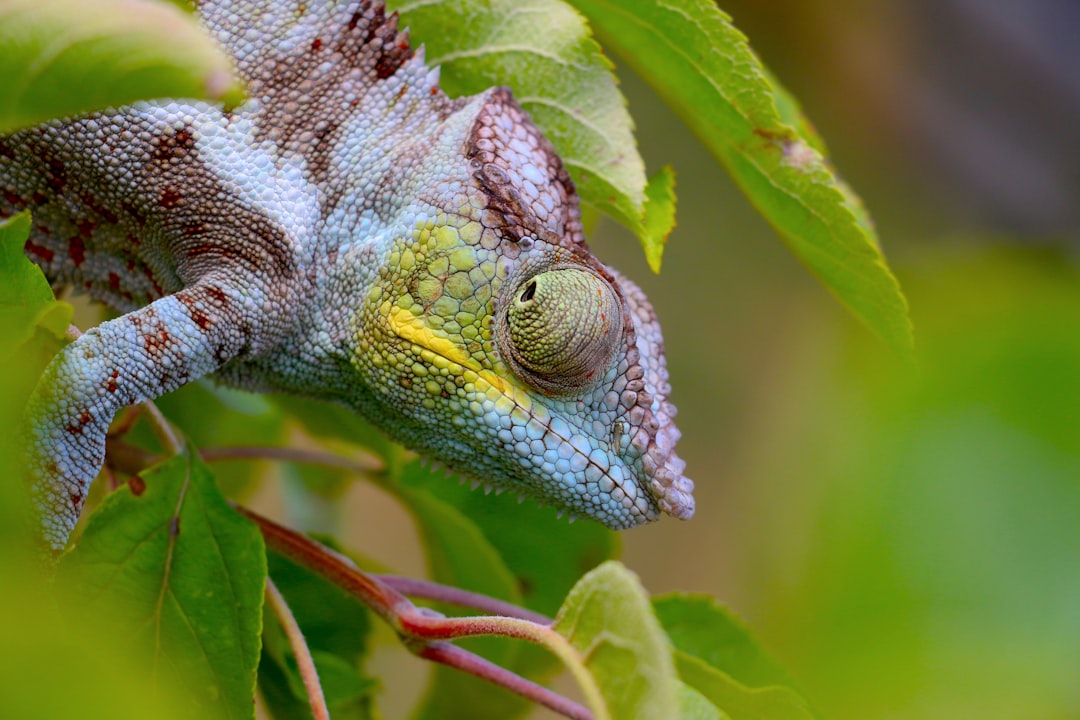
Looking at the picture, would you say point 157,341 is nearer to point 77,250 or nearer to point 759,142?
point 77,250

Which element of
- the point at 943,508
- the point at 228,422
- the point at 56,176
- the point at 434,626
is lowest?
the point at 228,422

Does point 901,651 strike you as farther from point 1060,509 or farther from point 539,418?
point 539,418

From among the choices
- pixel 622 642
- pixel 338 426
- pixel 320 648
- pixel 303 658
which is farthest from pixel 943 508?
pixel 338 426

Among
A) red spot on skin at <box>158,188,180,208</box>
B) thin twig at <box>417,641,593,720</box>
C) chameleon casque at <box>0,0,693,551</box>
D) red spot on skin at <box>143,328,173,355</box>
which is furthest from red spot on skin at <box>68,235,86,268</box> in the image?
thin twig at <box>417,641,593,720</box>

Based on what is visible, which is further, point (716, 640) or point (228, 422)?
point (228, 422)

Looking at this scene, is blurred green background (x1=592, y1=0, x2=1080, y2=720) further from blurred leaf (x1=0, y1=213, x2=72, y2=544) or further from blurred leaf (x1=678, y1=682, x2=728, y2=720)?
blurred leaf (x1=0, y1=213, x2=72, y2=544)

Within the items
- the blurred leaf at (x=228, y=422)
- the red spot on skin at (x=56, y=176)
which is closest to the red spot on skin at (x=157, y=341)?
the red spot on skin at (x=56, y=176)
